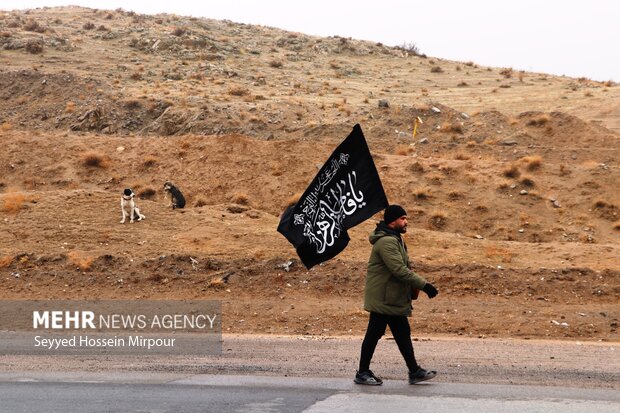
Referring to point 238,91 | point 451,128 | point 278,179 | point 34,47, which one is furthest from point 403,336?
point 34,47

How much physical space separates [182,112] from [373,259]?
83.2ft

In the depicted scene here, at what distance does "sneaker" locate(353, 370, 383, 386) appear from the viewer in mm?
8820

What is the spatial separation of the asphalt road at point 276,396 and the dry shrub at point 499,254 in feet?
30.8

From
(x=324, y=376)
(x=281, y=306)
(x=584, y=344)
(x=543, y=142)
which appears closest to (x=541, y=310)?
(x=584, y=344)

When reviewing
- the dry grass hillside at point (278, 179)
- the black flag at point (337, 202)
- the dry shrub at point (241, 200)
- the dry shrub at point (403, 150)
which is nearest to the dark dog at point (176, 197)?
the dry grass hillside at point (278, 179)

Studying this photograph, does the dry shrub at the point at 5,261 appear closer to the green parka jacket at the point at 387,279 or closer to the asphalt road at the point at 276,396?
the asphalt road at the point at 276,396

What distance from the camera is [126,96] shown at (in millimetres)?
35969

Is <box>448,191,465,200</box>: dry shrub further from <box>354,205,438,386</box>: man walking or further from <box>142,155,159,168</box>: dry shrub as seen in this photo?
<box>354,205,438,386</box>: man walking

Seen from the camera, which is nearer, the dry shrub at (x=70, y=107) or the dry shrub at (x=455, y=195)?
the dry shrub at (x=455, y=195)

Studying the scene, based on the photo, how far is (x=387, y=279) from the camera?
28.5 ft

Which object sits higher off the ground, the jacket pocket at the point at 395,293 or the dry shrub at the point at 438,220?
the jacket pocket at the point at 395,293

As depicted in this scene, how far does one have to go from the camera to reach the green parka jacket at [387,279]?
857 cm

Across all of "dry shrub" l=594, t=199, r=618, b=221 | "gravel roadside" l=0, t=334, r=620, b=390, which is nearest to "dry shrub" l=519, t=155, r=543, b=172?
"dry shrub" l=594, t=199, r=618, b=221

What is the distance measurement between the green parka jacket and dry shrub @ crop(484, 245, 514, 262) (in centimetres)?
972
